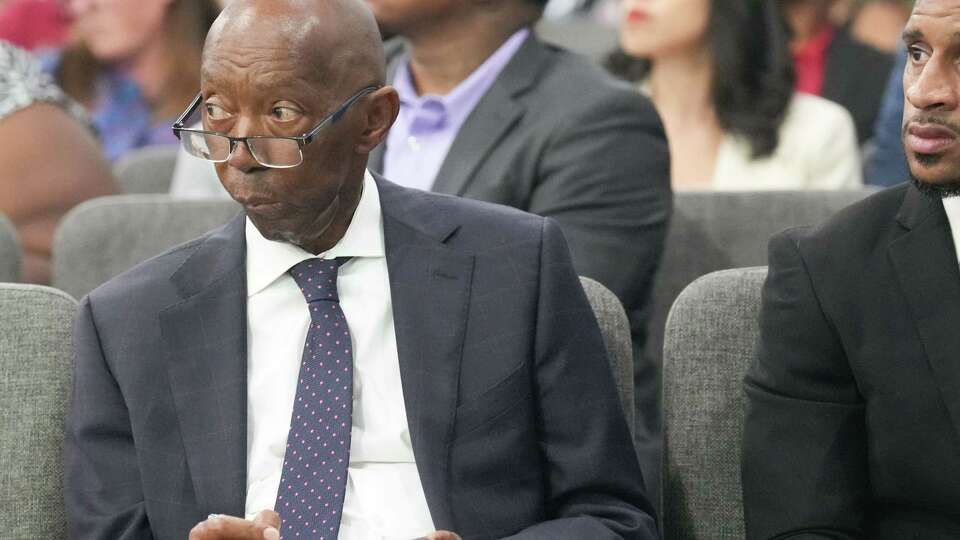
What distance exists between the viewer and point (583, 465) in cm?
200

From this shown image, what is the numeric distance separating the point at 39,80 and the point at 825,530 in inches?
96.4

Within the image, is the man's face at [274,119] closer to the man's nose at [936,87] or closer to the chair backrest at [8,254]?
the man's nose at [936,87]

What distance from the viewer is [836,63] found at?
199 inches

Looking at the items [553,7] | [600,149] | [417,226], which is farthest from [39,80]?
[553,7]

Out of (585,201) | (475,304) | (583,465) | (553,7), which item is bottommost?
(553,7)

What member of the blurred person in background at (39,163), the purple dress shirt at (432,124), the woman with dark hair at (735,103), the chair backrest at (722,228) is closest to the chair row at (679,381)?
the chair backrest at (722,228)

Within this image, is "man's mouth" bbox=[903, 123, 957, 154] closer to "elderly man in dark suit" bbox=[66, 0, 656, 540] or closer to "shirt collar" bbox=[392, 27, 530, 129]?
"elderly man in dark suit" bbox=[66, 0, 656, 540]

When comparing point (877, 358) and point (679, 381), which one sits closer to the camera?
point (877, 358)

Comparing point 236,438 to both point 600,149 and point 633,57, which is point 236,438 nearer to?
point 600,149

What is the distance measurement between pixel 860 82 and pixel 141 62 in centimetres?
237

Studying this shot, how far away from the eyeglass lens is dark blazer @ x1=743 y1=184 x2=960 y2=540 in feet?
2.17

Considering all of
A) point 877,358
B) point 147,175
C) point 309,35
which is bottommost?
point 147,175

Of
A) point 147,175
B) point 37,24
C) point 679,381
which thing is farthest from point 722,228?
point 37,24

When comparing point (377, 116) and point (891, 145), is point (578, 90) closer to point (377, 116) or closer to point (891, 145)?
point (377, 116)
